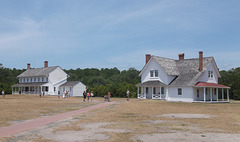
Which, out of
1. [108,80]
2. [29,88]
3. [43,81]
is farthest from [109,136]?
[108,80]

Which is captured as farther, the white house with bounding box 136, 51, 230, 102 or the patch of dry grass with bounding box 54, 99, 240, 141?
the white house with bounding box 136, 51, 230, 102

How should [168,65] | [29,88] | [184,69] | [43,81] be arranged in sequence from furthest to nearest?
1. [29,88]
2. [43,81]
3. [168,65]
4. [184,69]

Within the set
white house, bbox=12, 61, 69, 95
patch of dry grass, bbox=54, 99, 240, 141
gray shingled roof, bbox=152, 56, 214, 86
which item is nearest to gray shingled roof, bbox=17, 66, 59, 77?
white house, bbox=12, 61, 69, 95

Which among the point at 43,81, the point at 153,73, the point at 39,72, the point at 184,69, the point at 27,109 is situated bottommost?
the point at 27,109

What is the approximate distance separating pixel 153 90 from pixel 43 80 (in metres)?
34.4

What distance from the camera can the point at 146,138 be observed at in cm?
1096

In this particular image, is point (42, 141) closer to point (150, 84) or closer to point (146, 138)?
point (146, 138)

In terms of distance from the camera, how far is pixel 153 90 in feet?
160

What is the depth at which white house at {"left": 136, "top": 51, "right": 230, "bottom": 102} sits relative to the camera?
1726 inches

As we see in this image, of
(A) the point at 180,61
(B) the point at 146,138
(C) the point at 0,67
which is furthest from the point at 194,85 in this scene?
(C) the point at 0,67

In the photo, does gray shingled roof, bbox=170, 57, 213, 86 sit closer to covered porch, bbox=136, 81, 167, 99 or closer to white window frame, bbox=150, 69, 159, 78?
covered porch, bbox=136, 81, 167, 99

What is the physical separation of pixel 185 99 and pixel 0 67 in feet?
230

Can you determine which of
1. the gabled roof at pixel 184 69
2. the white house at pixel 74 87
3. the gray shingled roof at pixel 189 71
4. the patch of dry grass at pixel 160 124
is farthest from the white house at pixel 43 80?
the patch of dry grass at pixel 160 124

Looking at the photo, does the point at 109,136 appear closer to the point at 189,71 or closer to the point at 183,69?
the point at 189,71
